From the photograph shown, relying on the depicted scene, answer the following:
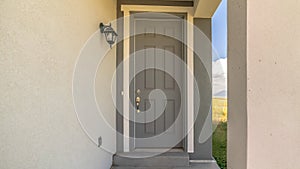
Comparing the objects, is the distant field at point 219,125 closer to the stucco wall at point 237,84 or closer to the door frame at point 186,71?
the door frame at point 186,71

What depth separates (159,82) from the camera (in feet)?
11.6

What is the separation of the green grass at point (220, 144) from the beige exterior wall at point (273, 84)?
2.80 metres

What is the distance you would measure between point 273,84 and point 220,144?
3.27 meters

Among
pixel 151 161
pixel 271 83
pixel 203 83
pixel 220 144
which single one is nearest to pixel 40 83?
pixel 271 83

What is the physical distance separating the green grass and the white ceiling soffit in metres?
1.68

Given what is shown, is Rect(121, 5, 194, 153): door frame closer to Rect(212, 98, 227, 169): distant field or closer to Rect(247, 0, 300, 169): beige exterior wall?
Rect(212, 98, 227, 169): distant field

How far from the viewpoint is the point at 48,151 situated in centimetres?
137

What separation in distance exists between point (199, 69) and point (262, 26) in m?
2.61

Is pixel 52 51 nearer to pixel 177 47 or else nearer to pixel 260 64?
pixel 260 64

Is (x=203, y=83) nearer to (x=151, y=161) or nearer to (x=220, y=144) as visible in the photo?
(x=220, y=144)

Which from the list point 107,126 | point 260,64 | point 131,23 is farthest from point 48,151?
point 131,23

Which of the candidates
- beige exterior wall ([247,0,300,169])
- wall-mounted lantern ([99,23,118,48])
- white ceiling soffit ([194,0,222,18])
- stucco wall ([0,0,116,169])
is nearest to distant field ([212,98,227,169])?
white ceiling soffit ([194,0,222,18])

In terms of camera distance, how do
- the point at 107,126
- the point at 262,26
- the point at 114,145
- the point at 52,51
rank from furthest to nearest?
the point at 114,145, the point at 107,126, the point at 52,51, the point at 262,26

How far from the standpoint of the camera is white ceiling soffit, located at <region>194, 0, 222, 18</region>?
2.85 m
